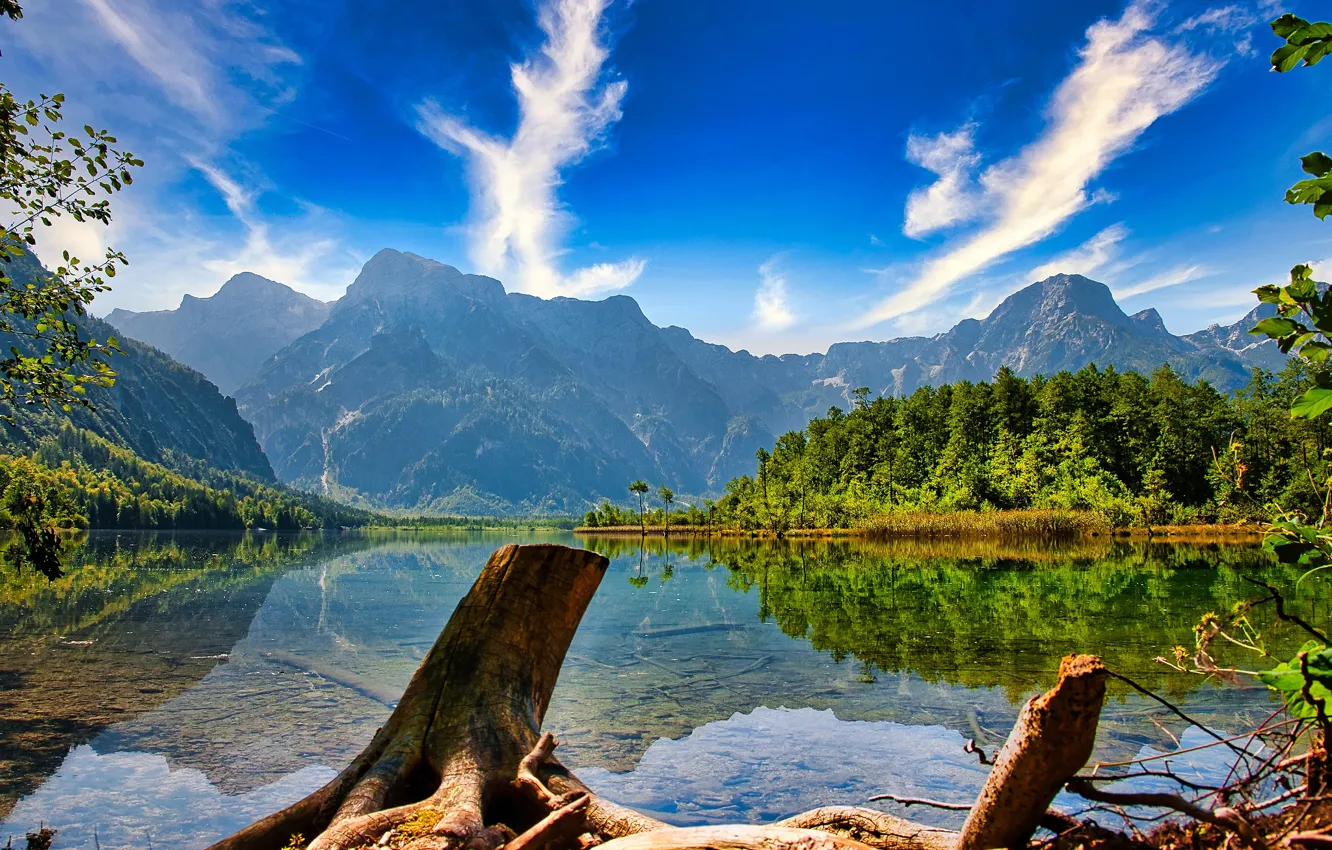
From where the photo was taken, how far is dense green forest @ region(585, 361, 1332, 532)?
65562 mm

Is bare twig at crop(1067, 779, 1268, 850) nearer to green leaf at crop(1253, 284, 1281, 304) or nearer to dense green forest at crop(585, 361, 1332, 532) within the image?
green leaf at crop(1253, 284, 1281, 304)

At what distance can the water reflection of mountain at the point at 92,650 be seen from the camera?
32.8ft

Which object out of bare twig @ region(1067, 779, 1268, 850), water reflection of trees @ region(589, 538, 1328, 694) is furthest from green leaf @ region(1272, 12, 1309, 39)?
water reflection of trees @ region(589, 538, 1328, 694)

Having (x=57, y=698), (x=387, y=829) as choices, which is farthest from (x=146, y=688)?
(x=387, y=829)

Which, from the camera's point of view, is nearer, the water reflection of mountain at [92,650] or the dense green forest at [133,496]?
the water reflection of mountain at [92,650]

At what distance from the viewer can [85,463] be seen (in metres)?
152

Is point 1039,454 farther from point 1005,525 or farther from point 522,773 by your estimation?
point 522,773

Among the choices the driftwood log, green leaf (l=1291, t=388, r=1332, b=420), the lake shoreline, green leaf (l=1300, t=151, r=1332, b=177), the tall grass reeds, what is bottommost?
the lake shoreline

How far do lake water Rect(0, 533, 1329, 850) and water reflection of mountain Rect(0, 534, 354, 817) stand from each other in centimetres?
8

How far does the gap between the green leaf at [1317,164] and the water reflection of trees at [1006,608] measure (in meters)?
4.70

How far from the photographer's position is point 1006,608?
1988cm

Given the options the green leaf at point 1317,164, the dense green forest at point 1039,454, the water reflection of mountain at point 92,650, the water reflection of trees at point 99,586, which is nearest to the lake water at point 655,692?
the water reflection of mountain at point 92,650

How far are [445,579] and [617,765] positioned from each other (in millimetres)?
37711

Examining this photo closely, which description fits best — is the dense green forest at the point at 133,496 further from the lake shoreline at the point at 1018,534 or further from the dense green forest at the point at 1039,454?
the dense green forest at the point at 1039,454
